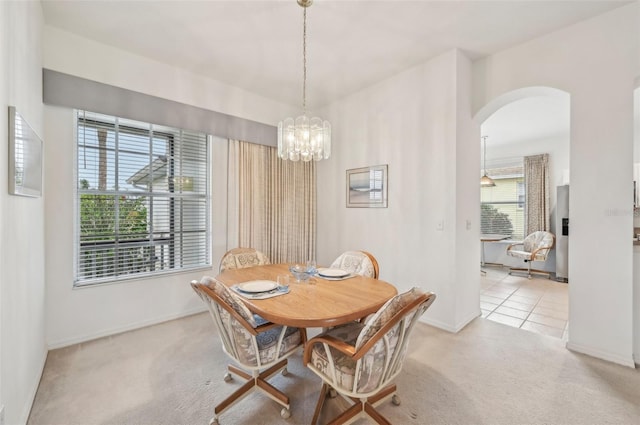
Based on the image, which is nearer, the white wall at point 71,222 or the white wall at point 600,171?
the white wall at point 600,171

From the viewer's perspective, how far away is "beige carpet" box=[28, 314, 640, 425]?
172 centimetres

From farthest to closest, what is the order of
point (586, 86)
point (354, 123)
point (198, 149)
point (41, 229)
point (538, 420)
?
1. point (354, 123)
2. point (198, 149)
3. point (586, 86)
4. point (41, 229)
5. point (538, 420)

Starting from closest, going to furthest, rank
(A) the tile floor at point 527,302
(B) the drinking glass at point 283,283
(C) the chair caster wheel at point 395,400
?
(C) the chair caster wheel at point 395,400
(B) the drinking glass at point 283,283
(A) the tile floor at point 527,302

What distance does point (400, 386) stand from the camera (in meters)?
2.00

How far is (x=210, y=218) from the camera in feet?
11.5

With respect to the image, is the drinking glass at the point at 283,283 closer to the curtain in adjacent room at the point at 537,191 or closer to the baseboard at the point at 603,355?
the baseboard at the point at 603,355

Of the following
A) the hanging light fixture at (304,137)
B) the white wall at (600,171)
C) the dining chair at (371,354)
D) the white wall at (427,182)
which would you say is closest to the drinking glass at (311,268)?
the dining chair at (371,354)

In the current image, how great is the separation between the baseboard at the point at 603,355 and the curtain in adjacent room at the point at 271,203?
3.17 m

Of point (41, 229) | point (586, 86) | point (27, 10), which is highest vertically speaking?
point (27, 10)

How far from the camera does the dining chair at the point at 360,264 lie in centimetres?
247

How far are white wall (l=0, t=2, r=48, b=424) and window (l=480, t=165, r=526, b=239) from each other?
742 centimetres

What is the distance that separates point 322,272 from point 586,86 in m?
2.86

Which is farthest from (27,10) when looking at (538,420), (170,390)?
(538,420)

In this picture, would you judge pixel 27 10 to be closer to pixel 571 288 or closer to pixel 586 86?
pixel 586 86
